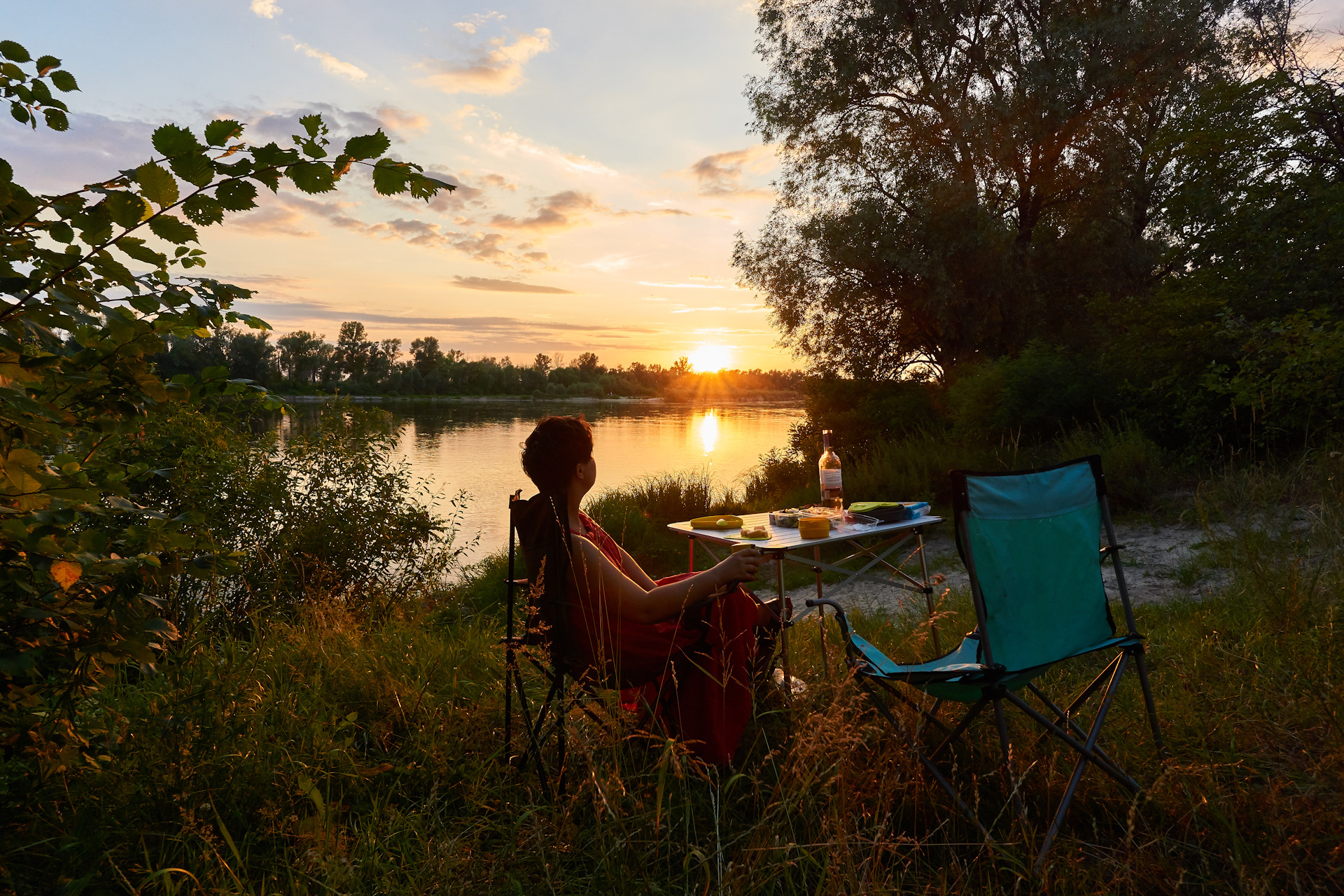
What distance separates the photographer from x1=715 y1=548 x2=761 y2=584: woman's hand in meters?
2.29

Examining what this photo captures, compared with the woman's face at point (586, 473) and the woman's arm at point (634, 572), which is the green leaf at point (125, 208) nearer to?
the woman's face at point (586, 473)

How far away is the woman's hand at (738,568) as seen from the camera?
2285 millimetres

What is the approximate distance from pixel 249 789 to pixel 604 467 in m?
16.4

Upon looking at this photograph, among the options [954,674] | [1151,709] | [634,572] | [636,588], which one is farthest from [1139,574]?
[636,588]

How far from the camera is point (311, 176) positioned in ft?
4.79

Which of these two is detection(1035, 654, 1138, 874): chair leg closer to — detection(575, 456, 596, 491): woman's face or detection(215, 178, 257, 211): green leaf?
detection(575, 456, 596, 491): woman's face

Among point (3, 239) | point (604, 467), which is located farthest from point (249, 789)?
point (604, 467)

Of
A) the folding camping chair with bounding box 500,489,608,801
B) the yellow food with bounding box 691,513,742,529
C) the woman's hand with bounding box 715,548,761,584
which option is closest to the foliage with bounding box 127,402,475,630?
the yellow food with bounding box 691,513,742,529

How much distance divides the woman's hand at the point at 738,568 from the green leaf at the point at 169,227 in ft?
5.07

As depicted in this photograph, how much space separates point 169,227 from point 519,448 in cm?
1085

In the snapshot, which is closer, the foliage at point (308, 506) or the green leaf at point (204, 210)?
the green leaf at point (204, 210)

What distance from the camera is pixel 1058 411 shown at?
9.16 metres

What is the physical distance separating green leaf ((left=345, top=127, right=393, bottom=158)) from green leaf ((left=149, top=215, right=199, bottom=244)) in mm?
334

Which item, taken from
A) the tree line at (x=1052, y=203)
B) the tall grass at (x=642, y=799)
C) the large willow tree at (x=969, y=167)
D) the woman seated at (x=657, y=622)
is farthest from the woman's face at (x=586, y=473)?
the large willow tree at (x=969, y=167)
